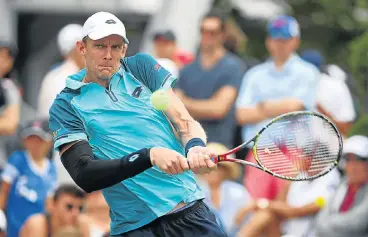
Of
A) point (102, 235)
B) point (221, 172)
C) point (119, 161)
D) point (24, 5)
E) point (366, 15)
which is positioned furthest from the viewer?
point (366, 15)

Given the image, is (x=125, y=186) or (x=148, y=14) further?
(x=148, y=14)

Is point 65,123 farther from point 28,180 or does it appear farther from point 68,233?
point 28,180

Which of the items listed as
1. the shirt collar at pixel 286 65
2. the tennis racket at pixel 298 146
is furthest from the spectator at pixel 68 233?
the tennis racket at pixel 298 146

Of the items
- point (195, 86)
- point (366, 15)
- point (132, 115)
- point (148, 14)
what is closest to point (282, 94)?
point (195, 86)

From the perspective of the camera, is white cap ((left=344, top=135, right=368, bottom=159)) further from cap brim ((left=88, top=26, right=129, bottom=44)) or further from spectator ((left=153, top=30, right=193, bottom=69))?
cap brim ((left=88, top=26, right=129, bottom=44))

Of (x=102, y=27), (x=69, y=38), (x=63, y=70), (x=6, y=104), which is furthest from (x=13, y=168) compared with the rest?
(x=102, y=27)

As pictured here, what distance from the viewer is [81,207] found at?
975cm

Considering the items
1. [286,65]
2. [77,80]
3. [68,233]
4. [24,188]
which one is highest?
[286,65]

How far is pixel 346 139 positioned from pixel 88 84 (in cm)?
379

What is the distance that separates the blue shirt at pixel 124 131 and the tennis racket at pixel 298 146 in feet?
1.60

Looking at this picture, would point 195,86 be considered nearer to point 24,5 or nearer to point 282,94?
point 282,94

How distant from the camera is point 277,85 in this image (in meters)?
10.6

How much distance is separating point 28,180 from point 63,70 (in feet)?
3.86

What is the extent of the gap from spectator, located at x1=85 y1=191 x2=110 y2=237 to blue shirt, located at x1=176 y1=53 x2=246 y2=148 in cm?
125
